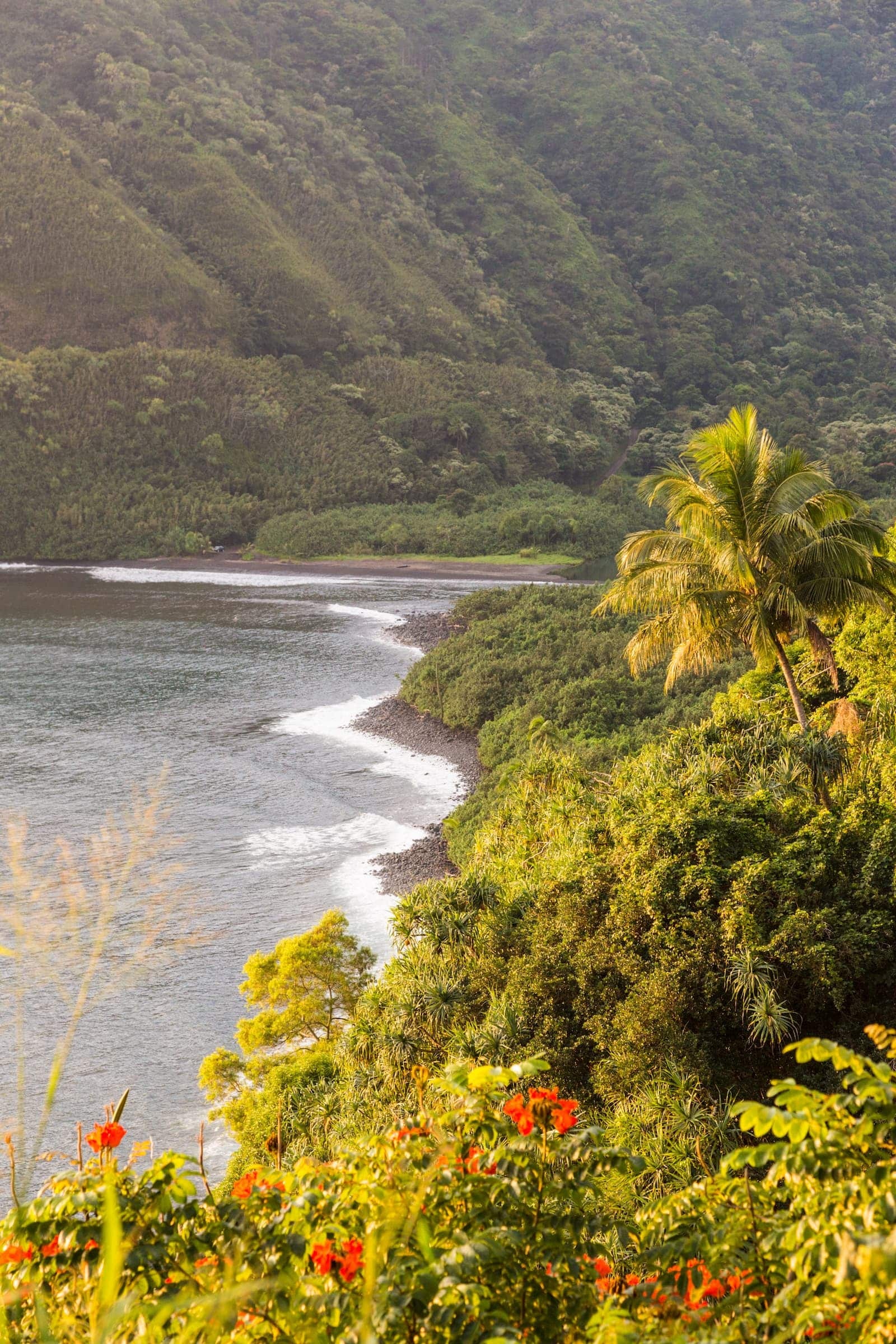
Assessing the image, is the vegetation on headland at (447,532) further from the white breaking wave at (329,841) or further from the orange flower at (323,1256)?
the orange flower at (323,1256)

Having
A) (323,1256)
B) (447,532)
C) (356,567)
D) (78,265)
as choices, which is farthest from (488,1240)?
(78,265)

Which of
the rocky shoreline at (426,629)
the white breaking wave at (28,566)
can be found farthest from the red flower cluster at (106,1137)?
the white breaking wave at (28,566)

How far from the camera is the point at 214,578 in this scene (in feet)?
266

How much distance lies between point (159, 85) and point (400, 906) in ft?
483

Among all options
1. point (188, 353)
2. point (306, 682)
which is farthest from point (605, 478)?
point (306, 682)

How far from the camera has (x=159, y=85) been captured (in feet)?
449

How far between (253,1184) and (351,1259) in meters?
0.92

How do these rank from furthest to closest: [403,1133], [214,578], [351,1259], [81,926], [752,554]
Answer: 1. [214,578]
2. [81,926]
3. [752,554]
4. [403,1133]
5. [351,1259]

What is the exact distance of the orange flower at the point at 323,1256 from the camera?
13.6 feet

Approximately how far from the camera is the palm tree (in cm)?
1805

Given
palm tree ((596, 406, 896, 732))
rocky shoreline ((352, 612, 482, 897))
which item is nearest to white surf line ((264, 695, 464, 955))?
rocky shoreline ((352, 612, 482, 897))

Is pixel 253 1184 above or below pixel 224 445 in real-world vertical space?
below

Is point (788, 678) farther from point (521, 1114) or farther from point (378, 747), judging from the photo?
point (378, 747)

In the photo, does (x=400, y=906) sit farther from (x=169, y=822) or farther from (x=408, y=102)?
(x=408, y=102)
